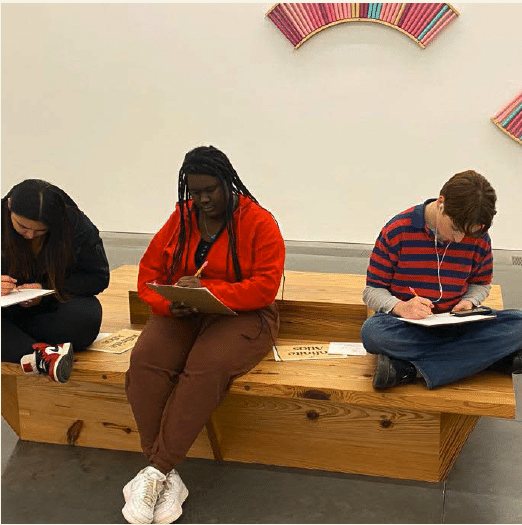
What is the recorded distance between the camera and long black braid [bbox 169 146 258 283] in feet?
8.25

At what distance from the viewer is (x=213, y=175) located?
2.51 metres

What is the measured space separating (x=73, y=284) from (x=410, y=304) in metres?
1.21

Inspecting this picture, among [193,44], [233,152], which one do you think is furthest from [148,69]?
[233,152]

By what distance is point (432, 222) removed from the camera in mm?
2506

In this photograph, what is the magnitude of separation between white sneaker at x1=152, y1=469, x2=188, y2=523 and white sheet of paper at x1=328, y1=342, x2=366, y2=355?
0.73 metres

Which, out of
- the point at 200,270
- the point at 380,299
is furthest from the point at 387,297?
the point at 200,270

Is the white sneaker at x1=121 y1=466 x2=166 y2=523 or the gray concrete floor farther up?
the white sneaker at x1=121 y1=466 x2=166 y2=523

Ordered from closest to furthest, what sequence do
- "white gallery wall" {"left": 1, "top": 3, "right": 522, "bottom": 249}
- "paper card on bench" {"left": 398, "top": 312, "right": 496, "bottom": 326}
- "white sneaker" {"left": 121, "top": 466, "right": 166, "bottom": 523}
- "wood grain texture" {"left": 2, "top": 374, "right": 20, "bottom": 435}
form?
"white sneaker" {"left": 121, "top": 466, "right": 166, "bottom": 523}
"paper card on bench" {"left": 398, "top": 312, "right": 496, "bottom": 326}
"wood grain texture" {"left": 2, "top": 374, "right": 20, "bottom": 435}
"white gallery wall" {"left": 1, "top": 3, "right": 522, "bottom": 249}

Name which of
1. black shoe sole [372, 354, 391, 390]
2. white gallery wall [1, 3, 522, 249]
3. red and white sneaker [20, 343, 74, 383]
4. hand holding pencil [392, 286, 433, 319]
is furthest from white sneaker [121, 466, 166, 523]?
white gallery wall [1, 3, 522, 249]

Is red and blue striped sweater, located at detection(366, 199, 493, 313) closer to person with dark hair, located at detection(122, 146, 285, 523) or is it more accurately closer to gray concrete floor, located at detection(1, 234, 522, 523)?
person with dark hair, located at detection(122, 146, 285, 523)

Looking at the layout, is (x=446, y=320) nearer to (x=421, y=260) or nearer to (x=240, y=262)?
(x=421, y=260)

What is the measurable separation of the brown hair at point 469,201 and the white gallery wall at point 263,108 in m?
3.61

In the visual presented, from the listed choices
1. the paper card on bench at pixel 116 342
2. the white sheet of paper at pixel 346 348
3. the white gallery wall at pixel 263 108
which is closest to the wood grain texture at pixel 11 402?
the paper card on bench at pixel 116 342

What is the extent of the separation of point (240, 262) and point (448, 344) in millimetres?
745
